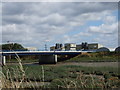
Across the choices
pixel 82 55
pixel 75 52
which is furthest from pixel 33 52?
pixel 82 55

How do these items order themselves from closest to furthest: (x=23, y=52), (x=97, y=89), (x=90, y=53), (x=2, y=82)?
(x=2, y=82) → (x=97, y=89) → (x=23, y=52) → (x=90, y=53)

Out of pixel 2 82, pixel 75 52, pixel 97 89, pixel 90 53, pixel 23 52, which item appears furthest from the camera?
pixel 90 53

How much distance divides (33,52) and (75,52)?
15867 millimetres

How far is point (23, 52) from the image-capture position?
50344mm

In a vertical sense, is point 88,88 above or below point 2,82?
below

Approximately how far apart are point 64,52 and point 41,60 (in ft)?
23.0

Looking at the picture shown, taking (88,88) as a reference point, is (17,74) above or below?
above

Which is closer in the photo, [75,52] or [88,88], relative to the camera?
[88,88]

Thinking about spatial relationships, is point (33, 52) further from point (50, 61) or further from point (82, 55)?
point (82, 55)

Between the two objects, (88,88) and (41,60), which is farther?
(41,60)

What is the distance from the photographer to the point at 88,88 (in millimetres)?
5402

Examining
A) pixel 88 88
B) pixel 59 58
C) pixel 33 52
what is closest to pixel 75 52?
pixel 59 58

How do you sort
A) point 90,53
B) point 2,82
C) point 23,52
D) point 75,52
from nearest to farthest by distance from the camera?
point 2,82 < point 23,52 < point 75,52 < point 90,53

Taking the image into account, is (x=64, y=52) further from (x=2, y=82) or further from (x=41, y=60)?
(x=2, y=82)
